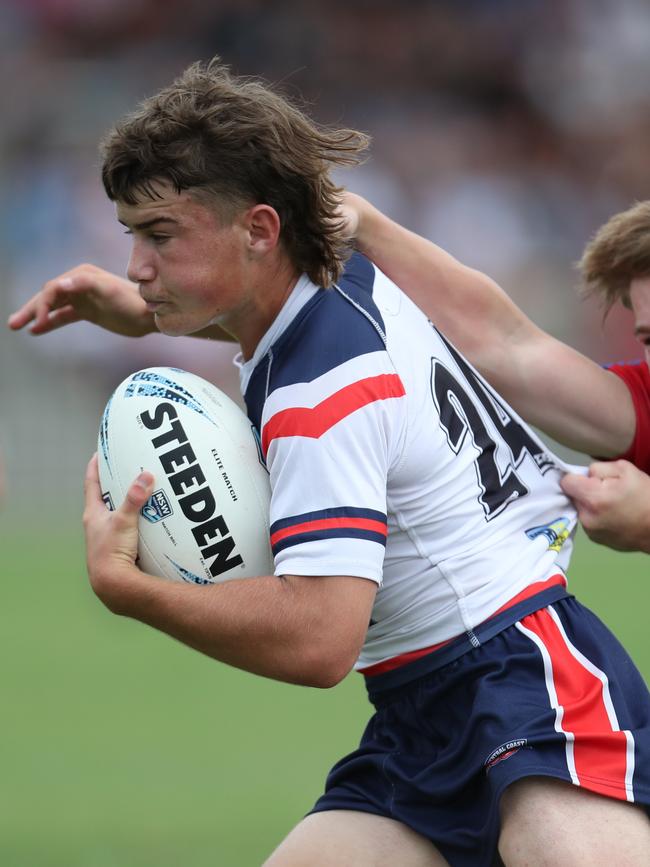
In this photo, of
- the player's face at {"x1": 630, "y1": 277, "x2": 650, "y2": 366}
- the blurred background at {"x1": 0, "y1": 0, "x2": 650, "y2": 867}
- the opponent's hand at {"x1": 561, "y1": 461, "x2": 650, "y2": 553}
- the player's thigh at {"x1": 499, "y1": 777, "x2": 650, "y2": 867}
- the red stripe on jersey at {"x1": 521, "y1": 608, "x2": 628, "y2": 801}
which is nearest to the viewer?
the player's thigh at {"x1": 499, "y1": 777, "x2": 650, "y2": 867}

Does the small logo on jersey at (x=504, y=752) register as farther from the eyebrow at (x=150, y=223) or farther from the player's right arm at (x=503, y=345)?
the eyebrow at (x=150, y=223)

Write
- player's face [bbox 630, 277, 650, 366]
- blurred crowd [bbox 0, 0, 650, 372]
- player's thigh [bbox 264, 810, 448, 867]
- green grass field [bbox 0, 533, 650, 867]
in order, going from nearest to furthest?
1. player's thigh [bbox 264, 810, 448, 867]
2. player's face [bbox 630, 277, 650, 366]
3. green grass field [bbox 0, 533, 650, 867]
4. blurred crowd [bbox 0, 0, 650, 372]

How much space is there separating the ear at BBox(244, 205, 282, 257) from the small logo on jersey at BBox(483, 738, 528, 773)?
1.39 m

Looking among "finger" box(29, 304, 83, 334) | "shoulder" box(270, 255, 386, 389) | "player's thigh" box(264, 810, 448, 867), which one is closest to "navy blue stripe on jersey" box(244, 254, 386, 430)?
"shoulder" box(270, 255, 386, 389)

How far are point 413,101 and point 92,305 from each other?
49.3ft

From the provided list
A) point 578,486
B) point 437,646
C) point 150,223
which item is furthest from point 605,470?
point 150,223

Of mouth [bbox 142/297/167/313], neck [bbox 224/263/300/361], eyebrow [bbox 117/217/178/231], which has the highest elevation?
eyebrow [bbox 117/217/178/231]

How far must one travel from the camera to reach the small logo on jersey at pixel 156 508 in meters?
3.49

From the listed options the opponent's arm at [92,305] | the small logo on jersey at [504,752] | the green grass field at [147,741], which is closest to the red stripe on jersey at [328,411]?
the small logo on jersey at [504,752]

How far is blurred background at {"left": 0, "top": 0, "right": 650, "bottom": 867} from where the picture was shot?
9.04 meters

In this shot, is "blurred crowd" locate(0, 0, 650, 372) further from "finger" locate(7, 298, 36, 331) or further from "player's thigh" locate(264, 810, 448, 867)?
"player's thigh" locate(264, 810, 448, 867)

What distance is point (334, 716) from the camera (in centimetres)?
798

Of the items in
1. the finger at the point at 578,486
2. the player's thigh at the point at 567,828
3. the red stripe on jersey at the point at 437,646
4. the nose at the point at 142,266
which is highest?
the nose at the point at 142,266

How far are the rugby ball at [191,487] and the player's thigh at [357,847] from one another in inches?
28.8
